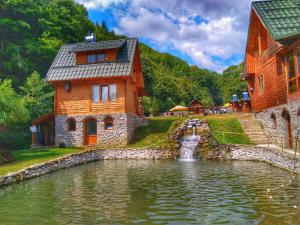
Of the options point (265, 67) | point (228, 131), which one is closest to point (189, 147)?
point (228, 131)

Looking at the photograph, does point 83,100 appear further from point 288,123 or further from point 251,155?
point 288,123

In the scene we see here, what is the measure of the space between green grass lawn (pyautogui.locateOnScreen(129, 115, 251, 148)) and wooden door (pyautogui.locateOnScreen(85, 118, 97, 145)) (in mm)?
3619

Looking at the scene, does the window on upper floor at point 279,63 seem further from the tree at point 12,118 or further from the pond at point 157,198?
the tree at point 12,118

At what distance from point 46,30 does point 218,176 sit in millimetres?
35878

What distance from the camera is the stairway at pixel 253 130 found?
82.3 ft

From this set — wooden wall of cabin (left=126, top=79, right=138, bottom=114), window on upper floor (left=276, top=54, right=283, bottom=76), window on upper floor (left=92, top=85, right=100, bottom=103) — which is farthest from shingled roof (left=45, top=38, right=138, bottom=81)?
window on upper floor (left=276, top=54, right=283, bottom=76)

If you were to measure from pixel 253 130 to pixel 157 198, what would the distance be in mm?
17631

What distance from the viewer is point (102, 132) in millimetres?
28766

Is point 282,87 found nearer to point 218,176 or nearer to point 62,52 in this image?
point 218,176

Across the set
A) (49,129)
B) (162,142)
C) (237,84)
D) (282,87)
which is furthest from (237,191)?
(237,84)

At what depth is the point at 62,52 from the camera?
3275 centimetres

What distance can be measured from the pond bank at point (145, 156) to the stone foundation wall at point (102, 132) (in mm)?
3021

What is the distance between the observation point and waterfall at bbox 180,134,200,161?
79.6 ft

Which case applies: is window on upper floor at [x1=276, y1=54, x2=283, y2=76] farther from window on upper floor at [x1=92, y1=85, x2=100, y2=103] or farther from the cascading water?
window on upper floor at [x1=92, y1=85, x2=100, y2=103]
